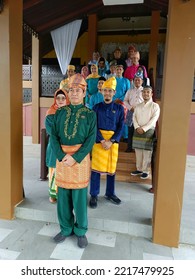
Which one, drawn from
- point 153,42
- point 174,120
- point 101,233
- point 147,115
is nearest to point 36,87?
point 153,42

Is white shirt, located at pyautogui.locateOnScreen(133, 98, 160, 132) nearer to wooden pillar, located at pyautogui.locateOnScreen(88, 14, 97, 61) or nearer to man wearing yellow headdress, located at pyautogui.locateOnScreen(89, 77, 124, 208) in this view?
man wearing yellow headdress, located at pyautogui.locateOnScreen(89, 77, 124, 208)

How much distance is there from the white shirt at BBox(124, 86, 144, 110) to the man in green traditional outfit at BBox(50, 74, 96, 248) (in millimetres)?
1834

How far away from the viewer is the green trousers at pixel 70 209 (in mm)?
2277

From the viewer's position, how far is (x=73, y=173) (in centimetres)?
221

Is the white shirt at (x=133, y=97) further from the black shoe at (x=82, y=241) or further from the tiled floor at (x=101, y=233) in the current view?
the black shoe at (x=82, y=241)

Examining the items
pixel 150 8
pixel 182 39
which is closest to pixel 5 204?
pixel 182 39

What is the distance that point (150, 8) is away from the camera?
588 centimetres

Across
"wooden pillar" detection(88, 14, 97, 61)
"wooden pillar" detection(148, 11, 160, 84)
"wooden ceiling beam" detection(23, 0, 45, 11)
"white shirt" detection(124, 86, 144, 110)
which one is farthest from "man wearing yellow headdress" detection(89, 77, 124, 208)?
"wooden pillar" detection(88, 14, 97, 61)

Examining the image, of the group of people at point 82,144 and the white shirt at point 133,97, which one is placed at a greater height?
the white shirt at point 133,97

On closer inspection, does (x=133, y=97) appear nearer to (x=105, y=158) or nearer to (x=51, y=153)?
(x=105, y=158)

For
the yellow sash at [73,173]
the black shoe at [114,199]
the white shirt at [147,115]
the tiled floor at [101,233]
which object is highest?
the white shirt at [147,115]

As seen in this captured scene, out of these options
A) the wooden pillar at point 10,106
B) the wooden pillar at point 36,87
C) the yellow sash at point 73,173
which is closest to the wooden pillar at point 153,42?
the wooden pillar at point 36,87

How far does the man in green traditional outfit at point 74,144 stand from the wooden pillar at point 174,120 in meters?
0.69

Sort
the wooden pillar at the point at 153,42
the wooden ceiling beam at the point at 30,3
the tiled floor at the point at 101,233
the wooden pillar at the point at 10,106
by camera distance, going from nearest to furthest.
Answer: the tiled floor at the point at 101,233 < the wooden pillar at the point at 10,106 < the wooden ceiling beam at the point at 30,3 < the wooden pillar at the point at 153,42
